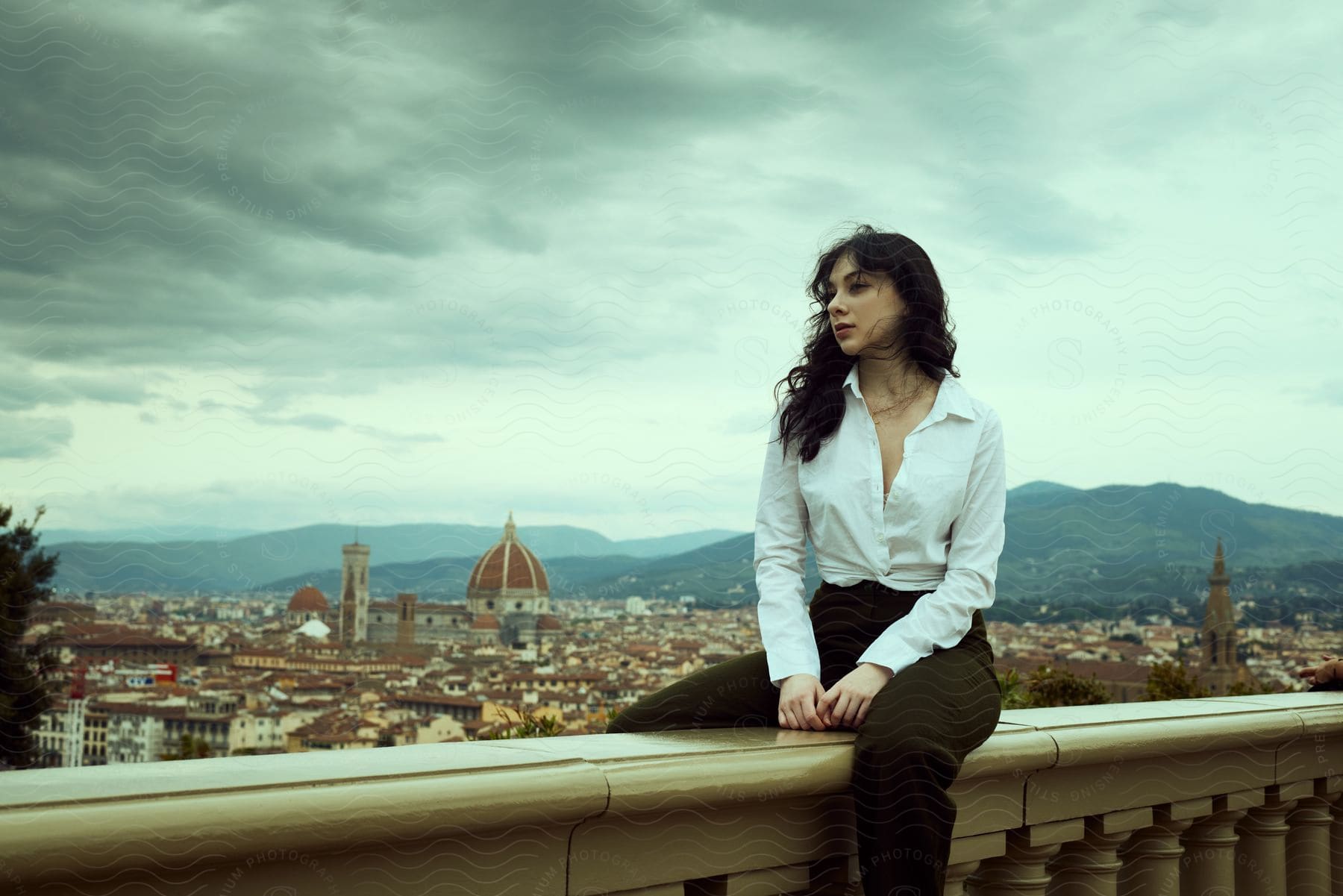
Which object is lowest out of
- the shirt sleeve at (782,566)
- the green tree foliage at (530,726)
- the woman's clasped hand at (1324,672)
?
the green tree foliage at (530,726)

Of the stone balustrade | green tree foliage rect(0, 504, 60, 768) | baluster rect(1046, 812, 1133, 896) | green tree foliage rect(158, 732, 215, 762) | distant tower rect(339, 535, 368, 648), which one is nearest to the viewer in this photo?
the stone balustrade

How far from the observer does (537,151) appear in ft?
10.3

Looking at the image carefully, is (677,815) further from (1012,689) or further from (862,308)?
(1012,689)

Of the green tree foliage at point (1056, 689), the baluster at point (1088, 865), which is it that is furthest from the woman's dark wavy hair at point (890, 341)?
the green tree foliage at point (1056, 689)

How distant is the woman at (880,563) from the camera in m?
1.66

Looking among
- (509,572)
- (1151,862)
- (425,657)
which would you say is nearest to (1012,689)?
(1151,862)

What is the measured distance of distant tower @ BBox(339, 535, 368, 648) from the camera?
5453 millimetres

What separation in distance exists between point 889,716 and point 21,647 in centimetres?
466

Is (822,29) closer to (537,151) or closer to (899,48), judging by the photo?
(899,48)

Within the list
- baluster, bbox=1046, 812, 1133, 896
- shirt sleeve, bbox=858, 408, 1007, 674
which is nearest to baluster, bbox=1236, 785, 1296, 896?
baluster, bbox=1046, 812, 1133, 896

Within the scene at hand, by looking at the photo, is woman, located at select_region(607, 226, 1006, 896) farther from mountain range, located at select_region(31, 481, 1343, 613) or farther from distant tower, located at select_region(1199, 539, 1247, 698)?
distant tower, located at select_region(1199, 539, 1247, 698)

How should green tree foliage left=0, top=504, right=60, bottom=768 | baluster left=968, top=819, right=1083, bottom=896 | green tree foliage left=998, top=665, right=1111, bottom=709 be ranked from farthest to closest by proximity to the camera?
green tree foliage left=998, top=665, right=1111, bottom=709, green tree foliage left=0, top=504, right=60, bottom=768, baluster left=968, top=819, right=1083, bottom=896

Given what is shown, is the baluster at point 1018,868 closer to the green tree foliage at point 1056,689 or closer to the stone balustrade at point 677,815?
the stone balustrade at point 677,815

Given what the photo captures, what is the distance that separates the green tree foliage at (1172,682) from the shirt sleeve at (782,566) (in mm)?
4869
